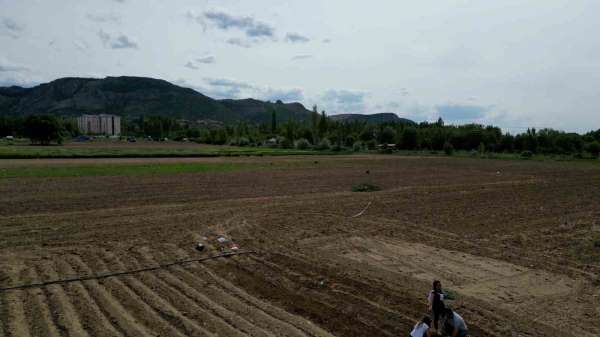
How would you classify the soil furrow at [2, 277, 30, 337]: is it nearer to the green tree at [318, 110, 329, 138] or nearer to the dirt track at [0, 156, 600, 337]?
the dirt track at [0, 156, 600, 337]

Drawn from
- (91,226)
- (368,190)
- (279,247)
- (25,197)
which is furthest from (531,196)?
(25,197)

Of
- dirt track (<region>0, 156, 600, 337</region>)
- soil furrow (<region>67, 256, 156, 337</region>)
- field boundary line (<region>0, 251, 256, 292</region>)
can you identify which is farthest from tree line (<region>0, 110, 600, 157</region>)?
soil furrow (<region>67, 256, 156, 337</region>)

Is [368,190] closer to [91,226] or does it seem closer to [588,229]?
[588,229]

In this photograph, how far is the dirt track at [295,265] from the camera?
7.95 meters

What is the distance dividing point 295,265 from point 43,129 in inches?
4505

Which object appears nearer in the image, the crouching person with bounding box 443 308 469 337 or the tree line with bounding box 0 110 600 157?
the crouching person with bounding box 443 308 469 337

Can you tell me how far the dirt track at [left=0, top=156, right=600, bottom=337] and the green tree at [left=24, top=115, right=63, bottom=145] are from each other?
95678mm

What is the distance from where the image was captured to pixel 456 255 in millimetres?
12953

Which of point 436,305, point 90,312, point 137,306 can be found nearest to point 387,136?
point 137,306

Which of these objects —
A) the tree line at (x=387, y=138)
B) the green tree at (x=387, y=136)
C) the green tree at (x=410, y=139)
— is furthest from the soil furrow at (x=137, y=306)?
the green tree at (x=387, y=136)

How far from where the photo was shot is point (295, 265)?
38.0ft

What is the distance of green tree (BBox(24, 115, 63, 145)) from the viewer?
106562 millimetres

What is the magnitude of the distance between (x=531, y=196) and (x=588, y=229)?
35.5ft

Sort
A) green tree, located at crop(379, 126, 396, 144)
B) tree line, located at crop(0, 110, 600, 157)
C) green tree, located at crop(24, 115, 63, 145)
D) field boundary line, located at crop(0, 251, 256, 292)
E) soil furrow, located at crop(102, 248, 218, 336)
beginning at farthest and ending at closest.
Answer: green tree, located at crop(379, 126, 396, 144) → tree line, located at crop(0, 110, 600, 157) → green tree, located at crop(24, 115, 63, 145) → field boundary line, located at crop(0, 251, 256, 292) → soil furrow, located at crop(102, 248, 218, 336)
